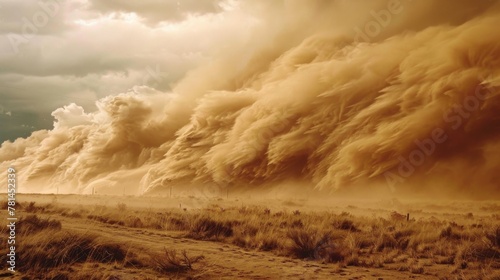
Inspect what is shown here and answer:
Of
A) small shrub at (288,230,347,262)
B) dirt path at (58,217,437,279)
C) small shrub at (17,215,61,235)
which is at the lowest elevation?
dirt path at (58,217,437,279)

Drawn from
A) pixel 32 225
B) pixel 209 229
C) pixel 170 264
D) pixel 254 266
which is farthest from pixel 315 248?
pixel 32 225

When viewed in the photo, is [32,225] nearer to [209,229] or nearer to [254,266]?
[209,229]

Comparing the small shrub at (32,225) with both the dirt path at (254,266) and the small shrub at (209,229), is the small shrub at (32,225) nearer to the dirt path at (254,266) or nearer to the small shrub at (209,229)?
the dirt path at (254,266)

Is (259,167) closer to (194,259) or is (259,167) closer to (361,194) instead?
(361,194)

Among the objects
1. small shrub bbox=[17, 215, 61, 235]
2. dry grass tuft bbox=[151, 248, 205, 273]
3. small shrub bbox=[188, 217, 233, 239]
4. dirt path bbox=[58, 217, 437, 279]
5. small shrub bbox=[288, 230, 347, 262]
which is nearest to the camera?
dry grass tuft bbox=[151, 248, 205, 273]

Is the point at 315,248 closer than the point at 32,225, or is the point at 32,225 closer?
the point at 315,248

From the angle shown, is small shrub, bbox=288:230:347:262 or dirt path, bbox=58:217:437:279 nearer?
dirt path, bbox=58:217:437:279

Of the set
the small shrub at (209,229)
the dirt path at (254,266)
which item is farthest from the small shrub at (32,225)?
the small shrub at (209,229)

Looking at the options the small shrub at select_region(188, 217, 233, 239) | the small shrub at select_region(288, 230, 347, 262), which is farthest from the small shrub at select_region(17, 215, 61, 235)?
the small shrub at select_region(288, 230, 347, 262)

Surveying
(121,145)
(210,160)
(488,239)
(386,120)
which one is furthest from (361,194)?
(121,145)

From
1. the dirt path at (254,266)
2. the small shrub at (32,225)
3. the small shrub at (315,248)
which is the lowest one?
the dirt path at (254,266)

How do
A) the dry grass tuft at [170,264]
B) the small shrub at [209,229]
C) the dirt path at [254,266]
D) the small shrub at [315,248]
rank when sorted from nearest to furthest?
the dry grass tuft at [170,264]
the dirt path at [254,266]
the small shrub at [315,248]
the small shrub at [209,229]

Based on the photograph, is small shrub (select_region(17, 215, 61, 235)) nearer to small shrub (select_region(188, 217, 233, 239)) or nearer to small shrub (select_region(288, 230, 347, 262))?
small shrub (select_region(188, 217, 233, 239))

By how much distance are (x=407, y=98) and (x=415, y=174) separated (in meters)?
4.91
